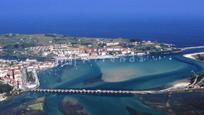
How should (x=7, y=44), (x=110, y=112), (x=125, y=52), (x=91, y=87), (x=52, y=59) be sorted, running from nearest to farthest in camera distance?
(x=110, y=112) < (x=91, y=87) < (x=52, y=59) < (x=125, y=52) < (x=7, y=44)

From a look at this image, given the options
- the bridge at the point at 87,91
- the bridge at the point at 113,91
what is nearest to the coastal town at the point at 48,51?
the bridge at the point at 87,91

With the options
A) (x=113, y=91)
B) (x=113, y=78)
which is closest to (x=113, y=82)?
(x=113, y=78)

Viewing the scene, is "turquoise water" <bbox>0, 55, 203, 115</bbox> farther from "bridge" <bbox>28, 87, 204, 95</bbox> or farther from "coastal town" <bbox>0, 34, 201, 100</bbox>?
"coastal town" <bbox>0, 34, 201, 100</bbox>

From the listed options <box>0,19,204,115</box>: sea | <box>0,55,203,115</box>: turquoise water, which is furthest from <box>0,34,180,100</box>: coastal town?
<box>0,55,203,115</box>: turquoise water

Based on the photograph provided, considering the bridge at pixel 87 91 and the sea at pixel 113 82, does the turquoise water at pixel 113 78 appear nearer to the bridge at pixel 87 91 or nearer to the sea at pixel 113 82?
the sea at pixel 113 82

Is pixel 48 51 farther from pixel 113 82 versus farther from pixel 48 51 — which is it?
pixel 113 82

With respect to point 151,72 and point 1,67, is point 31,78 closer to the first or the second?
point 1,67

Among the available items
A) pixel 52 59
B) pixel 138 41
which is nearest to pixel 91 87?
pixel 52 59

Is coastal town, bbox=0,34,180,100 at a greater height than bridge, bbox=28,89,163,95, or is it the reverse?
coastal town, bbox=0,34,180,100
